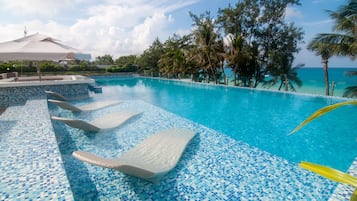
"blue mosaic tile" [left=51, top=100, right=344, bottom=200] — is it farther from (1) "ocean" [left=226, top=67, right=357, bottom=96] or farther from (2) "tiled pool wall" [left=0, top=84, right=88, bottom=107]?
(1) "ocean" [left=226, top=67, right=357, bottom=96]

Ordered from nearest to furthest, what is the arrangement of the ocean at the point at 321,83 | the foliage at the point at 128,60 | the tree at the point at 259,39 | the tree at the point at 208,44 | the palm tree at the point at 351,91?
the palm tree at the point at 351,91
the tree at the point at 259,39
the tree at the point at 208,44
the ocean at the point at 321,83
the foliage at the point at 128,60

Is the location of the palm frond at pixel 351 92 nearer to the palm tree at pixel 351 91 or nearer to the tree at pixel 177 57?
the palm tree at pixel 351 91

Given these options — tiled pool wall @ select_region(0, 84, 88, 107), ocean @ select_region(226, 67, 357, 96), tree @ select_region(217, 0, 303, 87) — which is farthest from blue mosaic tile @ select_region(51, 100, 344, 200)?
tree @ select_region(217, 0, 303, 87)

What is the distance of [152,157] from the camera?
3.77 m

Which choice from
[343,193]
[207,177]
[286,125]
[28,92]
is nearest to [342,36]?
[286,125]

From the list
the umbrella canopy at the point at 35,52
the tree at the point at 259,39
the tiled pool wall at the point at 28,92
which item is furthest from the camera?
the tree at the point at 259,39

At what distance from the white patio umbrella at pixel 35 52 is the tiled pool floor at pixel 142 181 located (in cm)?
339

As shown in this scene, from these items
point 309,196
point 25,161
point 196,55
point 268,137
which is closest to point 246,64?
point 196,55

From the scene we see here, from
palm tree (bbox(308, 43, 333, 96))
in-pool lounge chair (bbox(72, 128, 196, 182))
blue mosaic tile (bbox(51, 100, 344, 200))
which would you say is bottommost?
blue mosaic tile (bbox(51, 100, 344, 200))

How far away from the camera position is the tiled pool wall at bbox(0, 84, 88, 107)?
8352mm

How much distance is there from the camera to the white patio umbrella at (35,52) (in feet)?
22.8

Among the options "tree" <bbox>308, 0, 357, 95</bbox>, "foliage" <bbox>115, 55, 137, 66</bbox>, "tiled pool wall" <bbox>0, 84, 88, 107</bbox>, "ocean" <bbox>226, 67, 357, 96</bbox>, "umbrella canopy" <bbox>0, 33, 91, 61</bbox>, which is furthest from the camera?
"foliage" <bbox>115, 55, 137, 66</bbox>

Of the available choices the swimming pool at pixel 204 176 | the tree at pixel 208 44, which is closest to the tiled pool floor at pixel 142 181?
the swimming pool at pixel 204 176

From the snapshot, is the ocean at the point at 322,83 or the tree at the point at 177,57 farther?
the ocean at the point at 322,83
